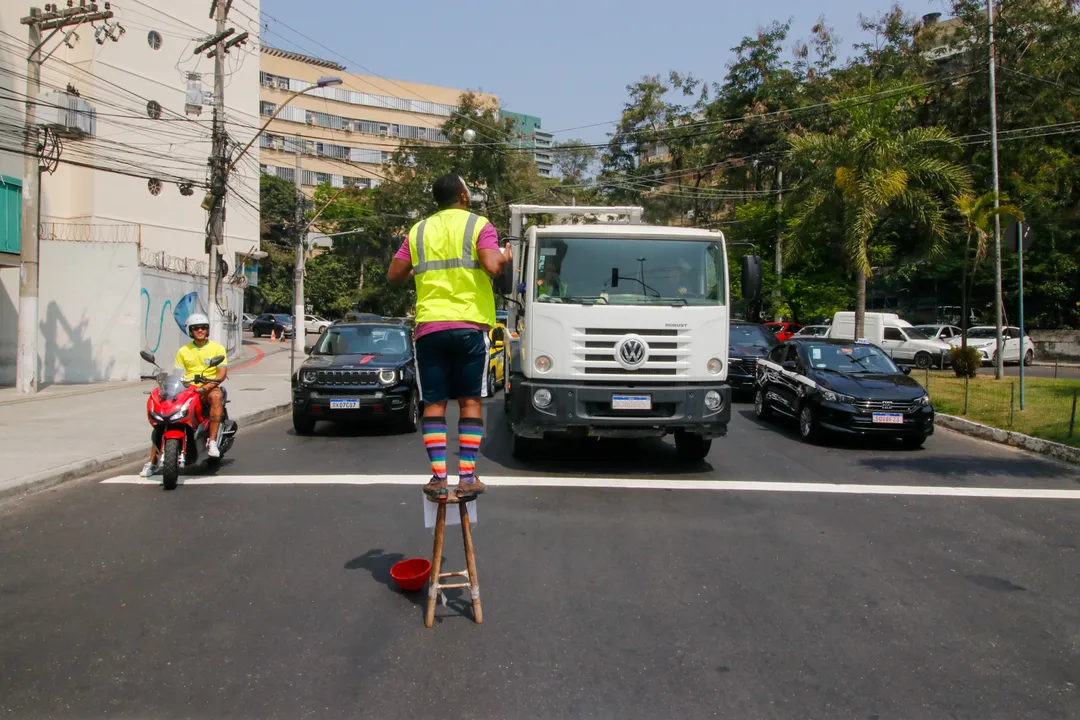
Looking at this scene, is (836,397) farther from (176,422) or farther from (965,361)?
(965,361)

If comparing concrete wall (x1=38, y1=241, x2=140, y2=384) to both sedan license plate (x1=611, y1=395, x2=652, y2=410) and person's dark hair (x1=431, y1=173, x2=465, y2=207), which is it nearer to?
sedan license plate (x1=611, y1=395, x2=652, y2=410)

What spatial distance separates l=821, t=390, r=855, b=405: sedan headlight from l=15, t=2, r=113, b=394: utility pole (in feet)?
47.8

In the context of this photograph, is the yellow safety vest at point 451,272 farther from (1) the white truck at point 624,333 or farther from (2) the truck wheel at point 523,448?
A: (2) the truck wheel at point 523,448

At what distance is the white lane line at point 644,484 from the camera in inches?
322

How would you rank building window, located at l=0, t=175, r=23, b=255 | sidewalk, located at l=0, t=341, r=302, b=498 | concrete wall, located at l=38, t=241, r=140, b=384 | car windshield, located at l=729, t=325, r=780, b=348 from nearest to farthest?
sidewalk, located at l=0, t=341, r=302, b=498 < building window, located at l=0, t=175, r=23, b=255 < car windshield, located at l=729, t=325, r=780, b=348 < concrete wall, located at l=38, t=241, r=140, b=384

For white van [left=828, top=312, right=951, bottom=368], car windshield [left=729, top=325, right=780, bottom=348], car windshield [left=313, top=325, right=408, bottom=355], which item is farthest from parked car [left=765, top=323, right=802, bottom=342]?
car windshield [left=313, top=325, right=408, bottom=355]

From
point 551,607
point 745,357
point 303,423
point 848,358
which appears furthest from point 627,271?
point 745,357

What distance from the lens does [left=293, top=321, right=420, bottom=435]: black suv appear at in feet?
39.2

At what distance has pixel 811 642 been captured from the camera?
4.23 meters

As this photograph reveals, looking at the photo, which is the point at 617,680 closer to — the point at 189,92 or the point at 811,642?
the point at 811,642

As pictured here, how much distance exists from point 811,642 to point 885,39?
3898cm

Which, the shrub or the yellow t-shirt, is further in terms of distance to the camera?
the shrub

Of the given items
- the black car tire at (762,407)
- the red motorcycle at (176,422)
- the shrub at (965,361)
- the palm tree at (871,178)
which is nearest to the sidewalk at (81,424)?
the red motorcycle at (176,422)

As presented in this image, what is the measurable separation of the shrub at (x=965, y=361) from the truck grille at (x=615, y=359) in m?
14.8
